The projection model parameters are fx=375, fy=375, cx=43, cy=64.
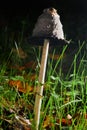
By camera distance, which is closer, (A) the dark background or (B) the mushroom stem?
(B) the mushroom stem

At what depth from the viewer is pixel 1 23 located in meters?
5.51

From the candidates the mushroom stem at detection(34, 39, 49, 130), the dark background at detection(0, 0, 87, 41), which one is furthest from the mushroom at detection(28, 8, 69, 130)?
the dark background at detection(0, 0, 87, 41)

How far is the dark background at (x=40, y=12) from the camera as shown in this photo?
538 centimetres

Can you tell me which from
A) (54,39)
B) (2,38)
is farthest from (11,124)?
(2,38)

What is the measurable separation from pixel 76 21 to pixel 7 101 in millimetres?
3170

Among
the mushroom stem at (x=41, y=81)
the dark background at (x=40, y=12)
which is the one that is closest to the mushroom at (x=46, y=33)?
the mushroom stem at (x=41, y=81)

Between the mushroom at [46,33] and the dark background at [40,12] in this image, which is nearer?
the mushroom at [46,33]

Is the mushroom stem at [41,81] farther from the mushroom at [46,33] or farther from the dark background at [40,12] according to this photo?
the dark background at [40,12]

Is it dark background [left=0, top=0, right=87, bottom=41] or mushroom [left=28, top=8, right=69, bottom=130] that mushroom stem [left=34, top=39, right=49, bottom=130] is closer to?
mushroom [left=28, top=8, right=69, bottom=130]

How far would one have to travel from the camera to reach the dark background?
17.7 ft

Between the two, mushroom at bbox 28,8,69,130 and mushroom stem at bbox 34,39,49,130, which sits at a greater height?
mushroom at bbox 28,8,69,130

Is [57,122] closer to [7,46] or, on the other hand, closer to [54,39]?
[54,39]

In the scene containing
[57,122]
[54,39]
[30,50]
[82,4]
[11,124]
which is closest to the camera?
[54,39]

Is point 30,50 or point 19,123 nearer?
point 19,123
